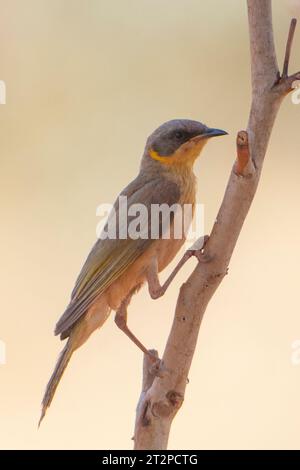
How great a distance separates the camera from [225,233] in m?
3.49

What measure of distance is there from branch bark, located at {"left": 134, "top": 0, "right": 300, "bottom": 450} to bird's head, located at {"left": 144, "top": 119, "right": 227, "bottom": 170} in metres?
1.07

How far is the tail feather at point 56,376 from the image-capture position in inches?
155

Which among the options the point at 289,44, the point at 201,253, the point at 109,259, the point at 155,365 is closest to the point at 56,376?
the point at 155,365

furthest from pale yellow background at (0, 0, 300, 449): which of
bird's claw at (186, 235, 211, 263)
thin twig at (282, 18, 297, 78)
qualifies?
thin twig at (282, 18, 297, 78)

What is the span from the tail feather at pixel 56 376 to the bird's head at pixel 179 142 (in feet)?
3.89

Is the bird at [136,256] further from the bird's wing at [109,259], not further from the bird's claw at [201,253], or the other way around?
the bird's claw at [201,253]

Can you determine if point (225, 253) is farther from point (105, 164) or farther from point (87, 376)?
point (105, 164)

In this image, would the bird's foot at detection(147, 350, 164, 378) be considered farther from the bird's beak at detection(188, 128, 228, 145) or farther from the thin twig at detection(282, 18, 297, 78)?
the thin twig at detection(282, 18, 297, 78)

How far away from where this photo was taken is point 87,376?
628cm

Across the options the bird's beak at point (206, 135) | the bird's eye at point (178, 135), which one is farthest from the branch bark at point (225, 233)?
the bird's eye at point (178, 135)

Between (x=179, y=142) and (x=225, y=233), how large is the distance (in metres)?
1.39

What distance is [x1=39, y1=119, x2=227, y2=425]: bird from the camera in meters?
4.30

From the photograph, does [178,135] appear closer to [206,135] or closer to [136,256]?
[206,135]
